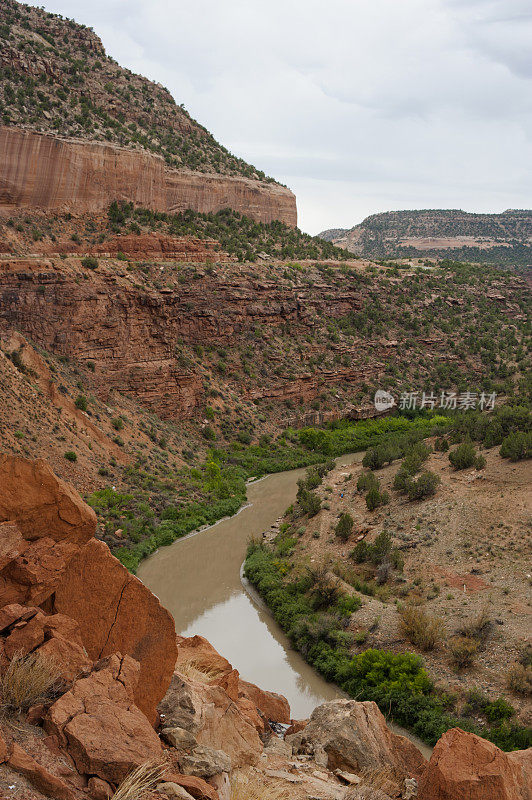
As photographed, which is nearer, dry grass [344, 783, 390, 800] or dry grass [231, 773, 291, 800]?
dry grass [231, 773, 291, 800]

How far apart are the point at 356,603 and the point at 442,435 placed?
18795 mm

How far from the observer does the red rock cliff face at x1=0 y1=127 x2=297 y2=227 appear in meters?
43.2

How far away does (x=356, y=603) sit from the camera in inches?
851

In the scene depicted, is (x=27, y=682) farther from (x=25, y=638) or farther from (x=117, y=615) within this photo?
(x=117, y=615)

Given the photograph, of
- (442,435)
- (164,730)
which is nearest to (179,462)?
(442,435)

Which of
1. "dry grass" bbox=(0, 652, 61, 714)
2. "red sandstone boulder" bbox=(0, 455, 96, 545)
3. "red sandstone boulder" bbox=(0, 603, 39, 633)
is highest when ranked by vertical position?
"red sandstone boulder" bbox=(0, 455, 96, 545)

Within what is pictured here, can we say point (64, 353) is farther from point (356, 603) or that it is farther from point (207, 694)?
point (207, 694)

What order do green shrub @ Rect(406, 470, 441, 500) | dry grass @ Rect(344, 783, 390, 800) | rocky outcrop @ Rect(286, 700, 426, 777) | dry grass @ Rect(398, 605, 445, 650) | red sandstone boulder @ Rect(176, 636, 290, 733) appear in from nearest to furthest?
dry grass @ Rect(344, 783, 390, 800), rocky outcrop @ Rect(286, 700, 426, 777), red sandstone boulder @ Rect(176, 636, 290, 733), dry grass @ Rect(398, 605, 445, 650), green shrub @ Rect(406, 470, 441, 500)

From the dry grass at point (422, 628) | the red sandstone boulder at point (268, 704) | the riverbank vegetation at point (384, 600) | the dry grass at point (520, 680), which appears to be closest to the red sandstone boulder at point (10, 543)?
the red sandstone boulder at point (268, 704)

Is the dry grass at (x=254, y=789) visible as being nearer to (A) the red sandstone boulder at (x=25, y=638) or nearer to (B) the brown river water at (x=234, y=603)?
(A) the red sandstone boulder at (x=25, y=638)

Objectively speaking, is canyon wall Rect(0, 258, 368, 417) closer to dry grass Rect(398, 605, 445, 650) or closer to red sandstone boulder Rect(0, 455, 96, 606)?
dry grass Rect(398, 605, 445, 650)

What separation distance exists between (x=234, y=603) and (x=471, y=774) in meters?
17.1

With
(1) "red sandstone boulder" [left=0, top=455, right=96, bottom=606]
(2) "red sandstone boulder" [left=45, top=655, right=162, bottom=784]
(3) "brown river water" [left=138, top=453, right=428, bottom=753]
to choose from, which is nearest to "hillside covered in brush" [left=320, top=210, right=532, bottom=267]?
(3) "brown river water" [left=138, top=453, right=428, bottom=753]

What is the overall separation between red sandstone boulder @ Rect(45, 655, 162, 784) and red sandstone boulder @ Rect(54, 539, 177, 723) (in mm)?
1204
